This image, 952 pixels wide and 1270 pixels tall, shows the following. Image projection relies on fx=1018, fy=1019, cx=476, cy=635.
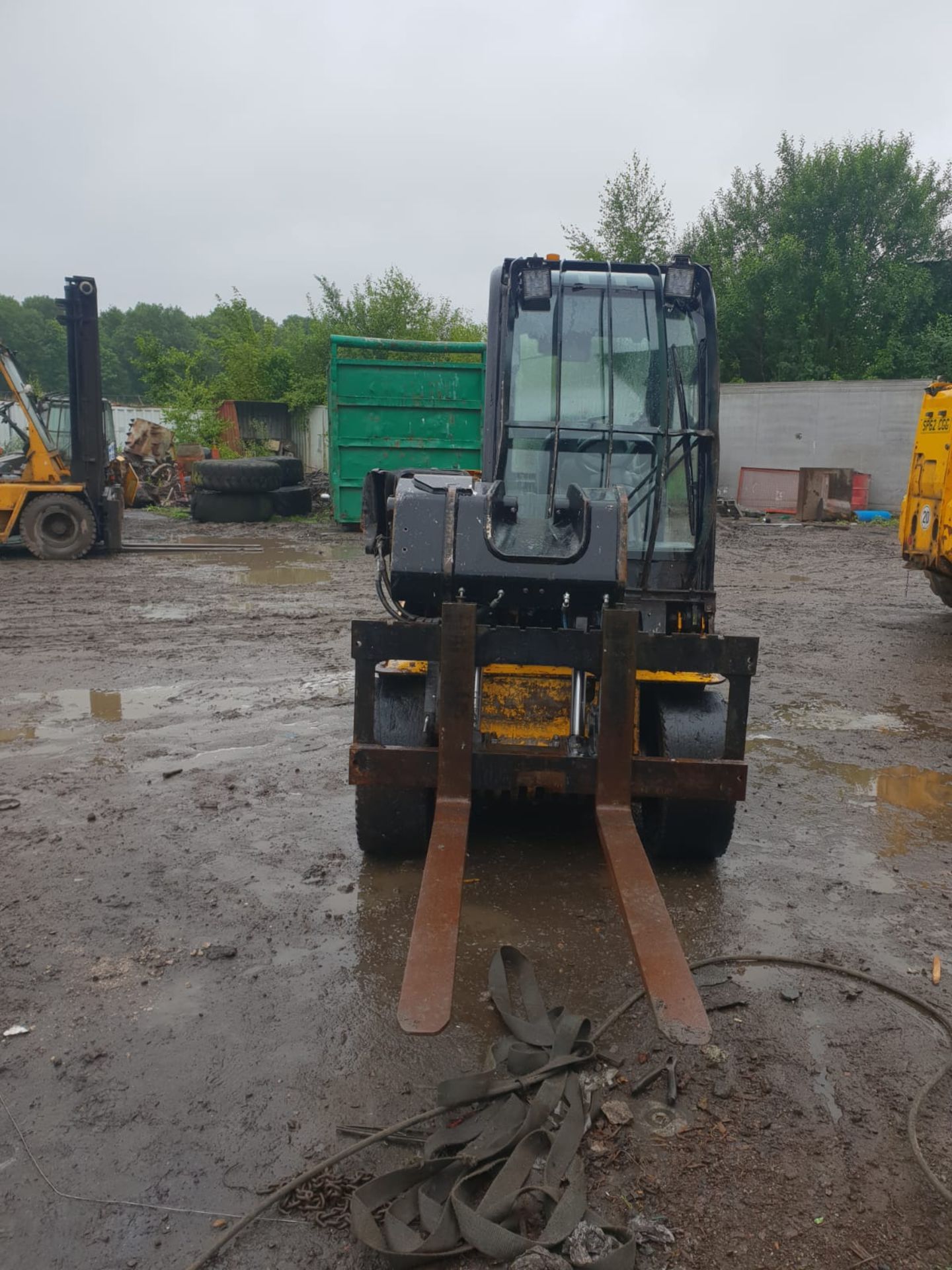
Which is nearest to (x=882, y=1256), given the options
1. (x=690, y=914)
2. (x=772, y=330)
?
(x=690, y=914)

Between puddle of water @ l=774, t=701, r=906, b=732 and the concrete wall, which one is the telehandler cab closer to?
puddle of water @ l=774, t=701, r=906, b=732

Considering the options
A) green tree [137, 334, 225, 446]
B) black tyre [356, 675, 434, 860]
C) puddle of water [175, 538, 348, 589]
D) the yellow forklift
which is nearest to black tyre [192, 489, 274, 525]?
puddle of water [175, 538, 348, 589]

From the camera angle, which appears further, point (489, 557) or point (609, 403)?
point (609, 403)

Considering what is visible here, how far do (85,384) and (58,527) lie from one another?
2147mm

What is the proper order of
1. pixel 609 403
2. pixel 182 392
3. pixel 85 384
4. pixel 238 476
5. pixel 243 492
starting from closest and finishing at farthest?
pixel 609 403 < pixel 85 384 < pixel 238 476 < pixel 243 492 < pixel 182 392

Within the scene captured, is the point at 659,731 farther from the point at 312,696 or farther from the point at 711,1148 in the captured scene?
the point at 312,696

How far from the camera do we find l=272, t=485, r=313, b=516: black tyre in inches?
778

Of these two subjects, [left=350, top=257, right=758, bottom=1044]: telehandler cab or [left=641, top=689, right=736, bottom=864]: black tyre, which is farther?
[left=641, top=689, right=736, bottom=864]: black tyre

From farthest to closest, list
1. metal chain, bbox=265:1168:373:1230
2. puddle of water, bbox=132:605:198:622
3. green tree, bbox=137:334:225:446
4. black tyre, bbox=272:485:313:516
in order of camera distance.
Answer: green tree, bbox=137:334:225:446
black tyre, bbox=272:485:313:516
puddle of water, bbox=132:605:198:622
metal chain, bbox=265:1168:373:1230

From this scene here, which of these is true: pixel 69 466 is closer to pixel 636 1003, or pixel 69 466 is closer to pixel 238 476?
pixel 238 476

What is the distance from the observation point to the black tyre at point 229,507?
19.5 metres

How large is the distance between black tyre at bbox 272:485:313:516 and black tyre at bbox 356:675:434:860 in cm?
1583

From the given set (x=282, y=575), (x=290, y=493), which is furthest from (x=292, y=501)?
(x=282, y=575)

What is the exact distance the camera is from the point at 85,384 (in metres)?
13.7
